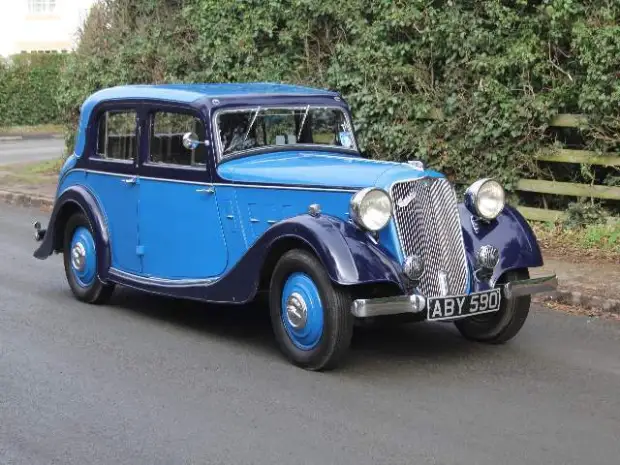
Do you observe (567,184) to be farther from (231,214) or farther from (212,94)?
(231,214)

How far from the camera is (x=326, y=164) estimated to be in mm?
7039

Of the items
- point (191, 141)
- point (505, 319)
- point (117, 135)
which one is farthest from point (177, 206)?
point (505, 319)

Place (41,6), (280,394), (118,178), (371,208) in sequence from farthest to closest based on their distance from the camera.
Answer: (41,6), (118,178), (371,208), (280,394)

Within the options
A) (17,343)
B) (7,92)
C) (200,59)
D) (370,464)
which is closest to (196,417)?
(370,464)

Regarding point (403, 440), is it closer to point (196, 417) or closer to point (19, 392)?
point (196, 417)

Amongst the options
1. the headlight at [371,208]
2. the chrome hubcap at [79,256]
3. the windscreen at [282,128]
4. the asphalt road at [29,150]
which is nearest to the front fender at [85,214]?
the chrome hubcap at [79,256]

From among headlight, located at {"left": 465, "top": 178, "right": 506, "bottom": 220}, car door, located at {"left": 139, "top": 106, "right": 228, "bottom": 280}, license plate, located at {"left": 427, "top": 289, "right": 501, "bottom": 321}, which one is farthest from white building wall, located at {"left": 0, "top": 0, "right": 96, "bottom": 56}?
license plate, located at {"left": 427, "top": 289, "right": 501, "bottom": 321}

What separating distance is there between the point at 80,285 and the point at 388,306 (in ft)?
11.3

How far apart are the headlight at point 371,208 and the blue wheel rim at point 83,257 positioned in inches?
115

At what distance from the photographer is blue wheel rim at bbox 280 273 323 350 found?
6371mm

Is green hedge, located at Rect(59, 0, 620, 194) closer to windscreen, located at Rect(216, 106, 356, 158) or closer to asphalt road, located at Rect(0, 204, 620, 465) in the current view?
asphalt road, located at Rect(0, 204, 620, 465)

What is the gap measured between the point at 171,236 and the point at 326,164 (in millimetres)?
1352

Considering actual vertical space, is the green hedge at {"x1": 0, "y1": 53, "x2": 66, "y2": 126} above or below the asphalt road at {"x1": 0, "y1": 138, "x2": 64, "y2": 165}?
above

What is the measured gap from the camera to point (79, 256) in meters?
8.52
